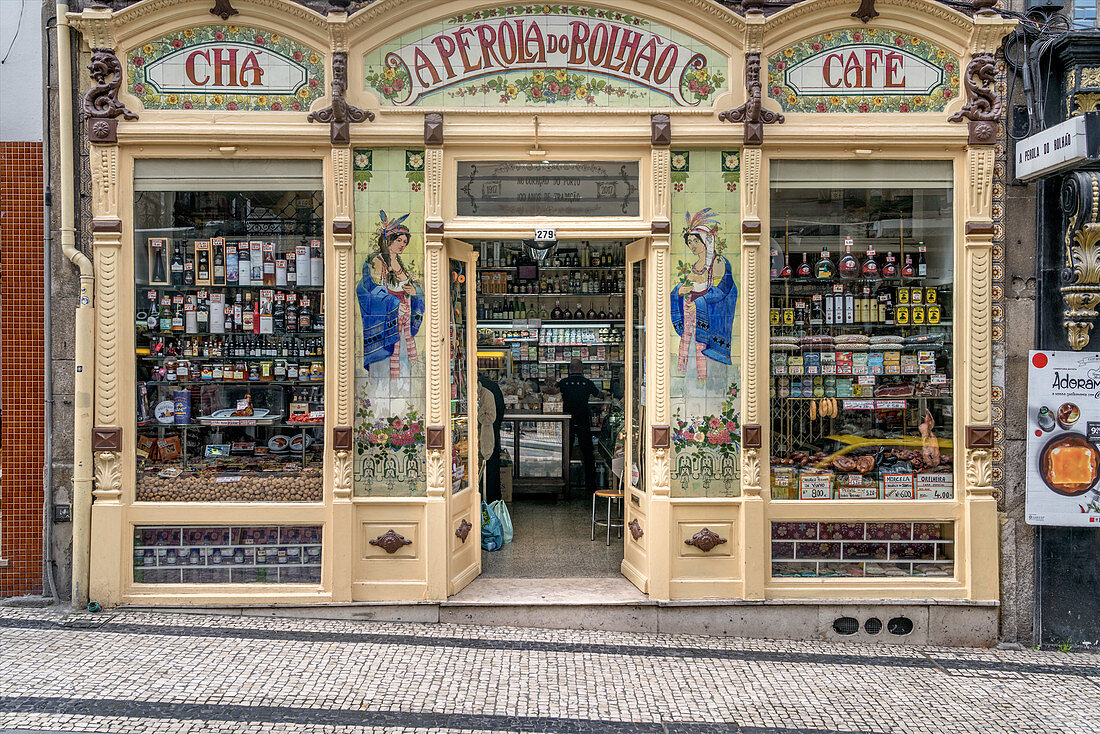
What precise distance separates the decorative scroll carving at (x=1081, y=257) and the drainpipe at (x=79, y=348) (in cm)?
768

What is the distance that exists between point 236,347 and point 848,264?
5.19 meters

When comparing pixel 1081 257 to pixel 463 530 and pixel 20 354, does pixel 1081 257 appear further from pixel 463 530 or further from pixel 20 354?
pixel 20 354

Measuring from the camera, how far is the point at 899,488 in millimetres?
6461

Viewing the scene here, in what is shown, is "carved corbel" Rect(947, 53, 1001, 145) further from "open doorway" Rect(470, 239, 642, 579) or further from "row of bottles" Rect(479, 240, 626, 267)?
"row of bottles" Rect(479, 240, 626, 267)

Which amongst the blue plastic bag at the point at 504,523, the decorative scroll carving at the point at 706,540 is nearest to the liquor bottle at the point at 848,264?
the decorative scroll carving at the point at 706,540

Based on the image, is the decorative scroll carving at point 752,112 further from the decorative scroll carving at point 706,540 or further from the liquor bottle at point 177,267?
the liquor bottle at point 177,267

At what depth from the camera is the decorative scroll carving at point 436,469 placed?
6.28 metres

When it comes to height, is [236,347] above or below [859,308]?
below

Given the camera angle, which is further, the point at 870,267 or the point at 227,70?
the point at 870,267

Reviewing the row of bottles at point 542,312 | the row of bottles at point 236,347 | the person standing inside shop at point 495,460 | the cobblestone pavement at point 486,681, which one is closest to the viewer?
the cobblestone pavement at point 486,681

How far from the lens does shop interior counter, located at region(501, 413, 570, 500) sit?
400 inches

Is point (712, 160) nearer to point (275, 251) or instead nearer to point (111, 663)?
point (275, 251)

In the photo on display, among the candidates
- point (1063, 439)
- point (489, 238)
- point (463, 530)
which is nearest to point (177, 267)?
point (489, 238)

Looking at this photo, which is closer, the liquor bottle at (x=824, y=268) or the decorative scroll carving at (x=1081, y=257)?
the decorative scroll carving at (x=1081, y=257)
